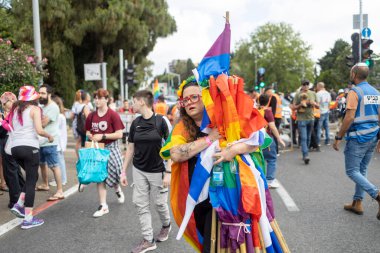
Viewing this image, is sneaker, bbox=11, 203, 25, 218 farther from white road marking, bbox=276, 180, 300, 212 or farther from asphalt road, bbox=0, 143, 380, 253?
white road marking, bbox=276, 180, 300, 212

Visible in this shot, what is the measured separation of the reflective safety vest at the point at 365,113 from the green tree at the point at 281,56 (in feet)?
188

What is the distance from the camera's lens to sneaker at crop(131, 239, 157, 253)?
426cm

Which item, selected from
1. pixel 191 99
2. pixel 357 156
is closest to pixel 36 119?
pixel 191 99

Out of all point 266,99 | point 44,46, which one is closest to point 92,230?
point 266,99

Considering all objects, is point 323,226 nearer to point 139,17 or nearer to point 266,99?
point 266,99

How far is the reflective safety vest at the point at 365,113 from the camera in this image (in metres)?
5.04

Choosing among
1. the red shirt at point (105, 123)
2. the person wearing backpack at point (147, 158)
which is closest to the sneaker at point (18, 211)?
the red shirt at point (105, 123)

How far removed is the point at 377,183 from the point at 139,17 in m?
21.2

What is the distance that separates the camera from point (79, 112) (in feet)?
29.6

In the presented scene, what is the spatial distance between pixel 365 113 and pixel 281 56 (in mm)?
61390

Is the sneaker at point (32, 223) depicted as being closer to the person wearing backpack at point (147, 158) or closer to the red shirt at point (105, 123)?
the red shirt at point (105, 123)

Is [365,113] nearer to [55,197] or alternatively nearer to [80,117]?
[55,197]

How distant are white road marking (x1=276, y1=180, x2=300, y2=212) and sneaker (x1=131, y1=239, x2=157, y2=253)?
2244 millimetres

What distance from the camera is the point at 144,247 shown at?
4301mm
